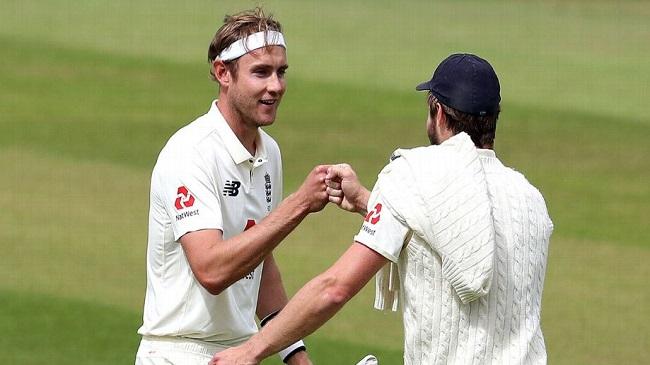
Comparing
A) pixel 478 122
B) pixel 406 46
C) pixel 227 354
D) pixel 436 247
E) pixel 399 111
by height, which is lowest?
pixel 227 354

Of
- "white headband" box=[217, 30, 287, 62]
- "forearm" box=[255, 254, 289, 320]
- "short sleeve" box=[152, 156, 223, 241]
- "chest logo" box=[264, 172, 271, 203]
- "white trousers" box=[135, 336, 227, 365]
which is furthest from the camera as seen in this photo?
"forearm" box=[255, 254, 289, 320]

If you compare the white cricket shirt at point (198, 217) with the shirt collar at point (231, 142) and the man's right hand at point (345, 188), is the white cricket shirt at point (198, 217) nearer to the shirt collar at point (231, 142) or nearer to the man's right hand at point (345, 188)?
the shirt collar at point (231, 142)

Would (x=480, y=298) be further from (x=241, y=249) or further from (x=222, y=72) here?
(x=222, y=72)

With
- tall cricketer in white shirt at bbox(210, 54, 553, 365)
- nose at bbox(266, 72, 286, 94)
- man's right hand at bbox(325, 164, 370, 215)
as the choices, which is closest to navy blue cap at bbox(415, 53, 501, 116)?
tall cricketer in white shirt at bbox(210, 54, 553, 365)

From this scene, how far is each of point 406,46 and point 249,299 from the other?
14324 mm

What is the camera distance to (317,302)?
445 centimetres

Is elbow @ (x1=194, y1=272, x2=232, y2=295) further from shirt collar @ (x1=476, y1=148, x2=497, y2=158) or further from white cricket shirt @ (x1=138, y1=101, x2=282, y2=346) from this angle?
shirt collar @ (x1=476, y1=148, x2=497, y2=158)

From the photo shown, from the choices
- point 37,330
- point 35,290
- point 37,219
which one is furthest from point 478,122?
point 37,219

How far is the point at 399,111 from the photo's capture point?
16266 mm

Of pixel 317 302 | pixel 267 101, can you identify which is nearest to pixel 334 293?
pixel 317 302

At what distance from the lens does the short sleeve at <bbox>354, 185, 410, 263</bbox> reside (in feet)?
14.1

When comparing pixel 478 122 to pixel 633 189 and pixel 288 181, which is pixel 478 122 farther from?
pixel 633 189

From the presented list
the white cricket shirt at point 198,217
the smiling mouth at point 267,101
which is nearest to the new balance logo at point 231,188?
the white cricket shirt at point 198,217

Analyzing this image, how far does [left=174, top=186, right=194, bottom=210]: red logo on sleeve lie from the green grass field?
3.60 m
